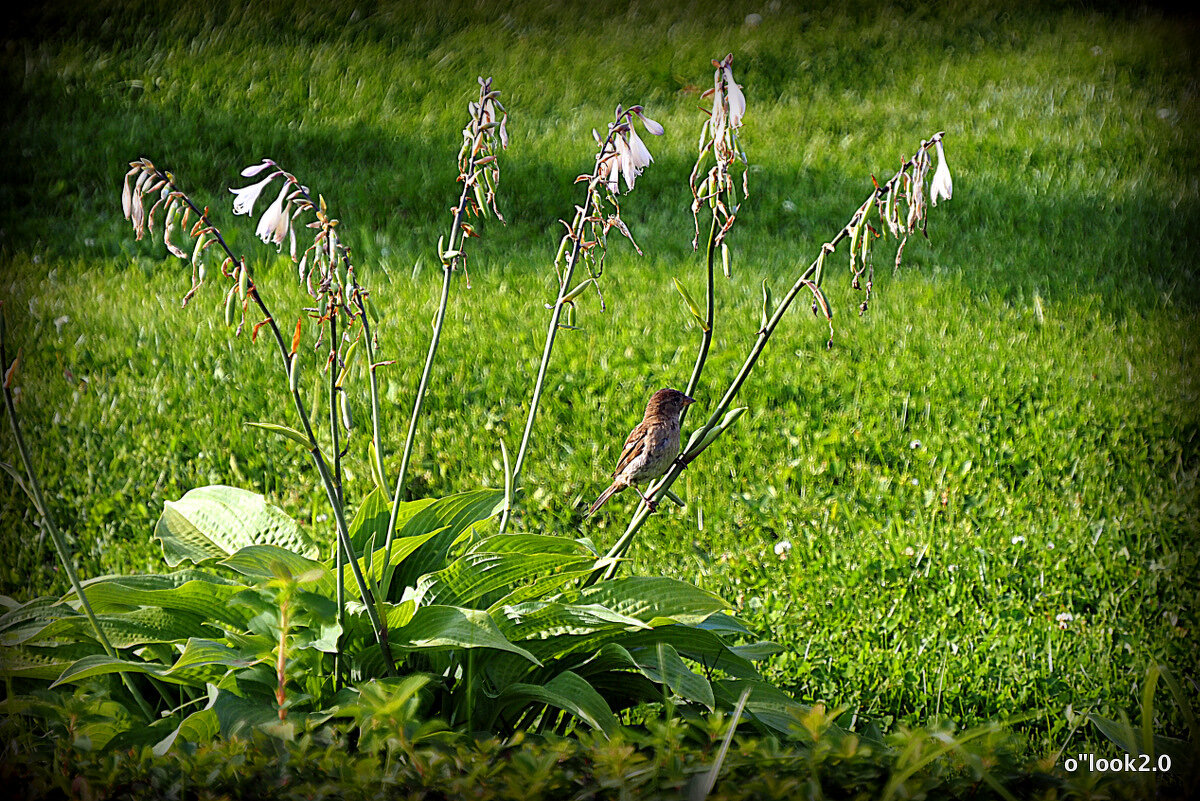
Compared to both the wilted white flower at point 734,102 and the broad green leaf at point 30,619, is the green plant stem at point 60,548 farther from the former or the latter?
the wilted white flower at point 734,102

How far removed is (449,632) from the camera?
76.4 inches

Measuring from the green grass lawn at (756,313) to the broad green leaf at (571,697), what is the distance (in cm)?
97

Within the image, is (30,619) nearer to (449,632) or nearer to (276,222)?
(449,632)

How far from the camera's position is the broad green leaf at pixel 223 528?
95.7 inches

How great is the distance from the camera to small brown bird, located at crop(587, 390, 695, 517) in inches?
92.9

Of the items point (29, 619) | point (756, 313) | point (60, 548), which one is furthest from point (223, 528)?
point (756, 313)

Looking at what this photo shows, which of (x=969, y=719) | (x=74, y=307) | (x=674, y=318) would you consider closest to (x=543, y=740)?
(x=969, y=719)

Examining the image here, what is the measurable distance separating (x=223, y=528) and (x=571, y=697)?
1014 millimetres

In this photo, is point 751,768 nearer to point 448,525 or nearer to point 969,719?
point 448,525

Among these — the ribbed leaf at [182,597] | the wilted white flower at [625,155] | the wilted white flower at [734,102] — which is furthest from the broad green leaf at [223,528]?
the wilted white flower at [734,102]

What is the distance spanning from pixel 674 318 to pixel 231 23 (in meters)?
3.49

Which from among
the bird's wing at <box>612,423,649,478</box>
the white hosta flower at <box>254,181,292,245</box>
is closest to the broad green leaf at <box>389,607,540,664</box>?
the bird's wing at <box>612,423,649,478</box>

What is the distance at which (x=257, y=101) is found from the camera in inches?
246

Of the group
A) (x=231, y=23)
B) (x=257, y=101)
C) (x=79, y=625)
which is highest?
(x=231, y=23)
